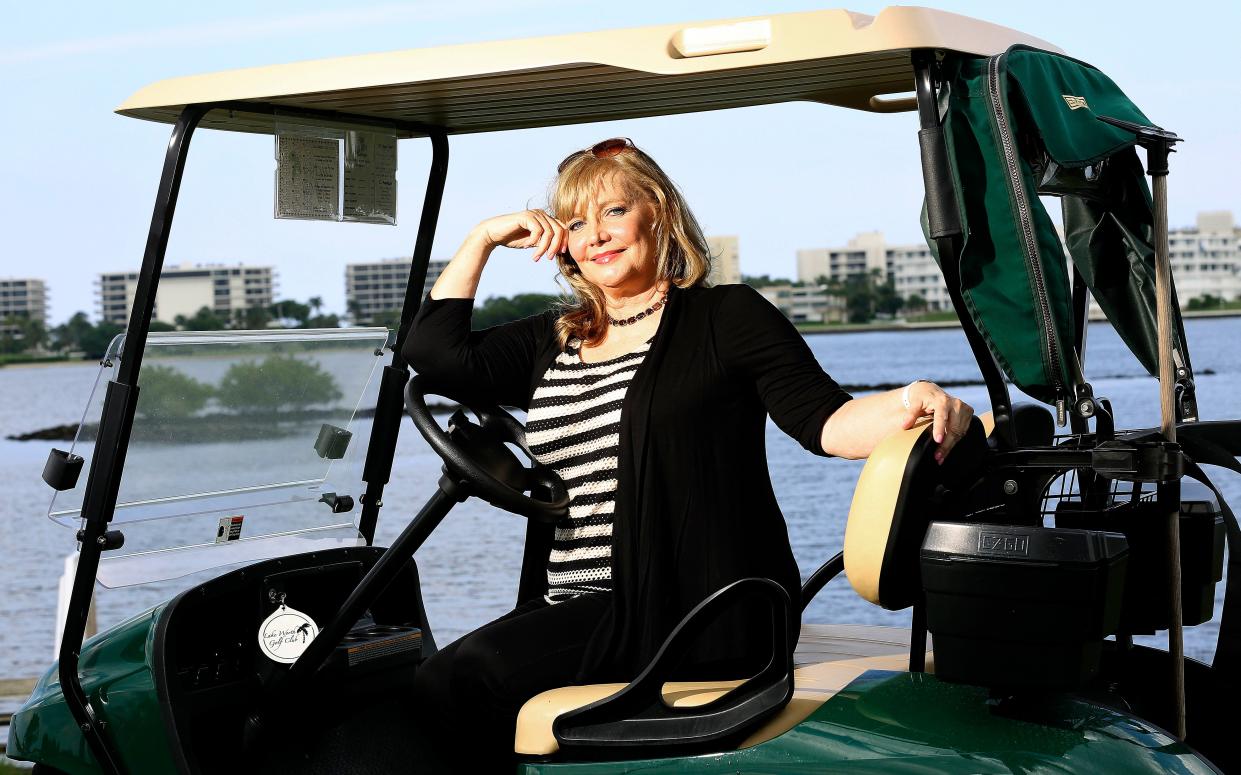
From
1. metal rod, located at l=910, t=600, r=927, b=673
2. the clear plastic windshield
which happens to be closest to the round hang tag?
the clear plastic windshield

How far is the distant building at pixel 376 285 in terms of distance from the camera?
3.30 meters

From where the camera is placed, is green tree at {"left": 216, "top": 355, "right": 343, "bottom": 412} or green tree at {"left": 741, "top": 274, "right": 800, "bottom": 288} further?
green tree at {"left": 741, "top": 274, "right": 800, "bottom": 288}

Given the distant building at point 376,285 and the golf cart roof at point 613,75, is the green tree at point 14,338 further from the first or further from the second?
the golf cart roof at point 613,75

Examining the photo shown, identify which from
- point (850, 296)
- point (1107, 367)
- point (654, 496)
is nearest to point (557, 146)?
point (654, 496)

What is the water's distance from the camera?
514 inches

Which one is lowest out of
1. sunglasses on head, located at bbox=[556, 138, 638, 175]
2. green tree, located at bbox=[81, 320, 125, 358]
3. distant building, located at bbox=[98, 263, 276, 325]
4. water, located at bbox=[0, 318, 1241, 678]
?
water, located at bbox=[0, 318, 1241, 678]

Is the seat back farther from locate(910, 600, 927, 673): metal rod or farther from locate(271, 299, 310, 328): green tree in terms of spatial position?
locate(271, 299, 310, 328): green tree

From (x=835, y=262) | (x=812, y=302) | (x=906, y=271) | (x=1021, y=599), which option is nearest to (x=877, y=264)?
(x=906, y=271)

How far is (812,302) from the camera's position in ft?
81.3

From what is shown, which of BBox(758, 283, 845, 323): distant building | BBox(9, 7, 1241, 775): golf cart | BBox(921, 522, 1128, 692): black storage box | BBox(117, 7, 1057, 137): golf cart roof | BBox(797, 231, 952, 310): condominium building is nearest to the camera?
BBox(921, 522, 1128, 692): black storage box

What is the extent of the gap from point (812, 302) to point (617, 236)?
2235 centimetres

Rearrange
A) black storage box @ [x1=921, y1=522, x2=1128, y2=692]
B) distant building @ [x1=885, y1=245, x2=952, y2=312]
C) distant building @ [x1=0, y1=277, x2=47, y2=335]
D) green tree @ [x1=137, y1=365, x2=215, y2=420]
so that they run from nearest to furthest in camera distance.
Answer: black storage box @ [x1=921, y1=522, x2=1128, y2=692], green tree @ [x1=137, y1=365, x2=215, y2=420], distant building @ [x1=0, y1=277, x2=47, y2=335], distant building @ [x1=885, y1=245, x2=952, y2=312]

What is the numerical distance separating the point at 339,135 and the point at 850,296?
2390 cm

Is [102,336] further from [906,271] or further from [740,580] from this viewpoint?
[906,271]
